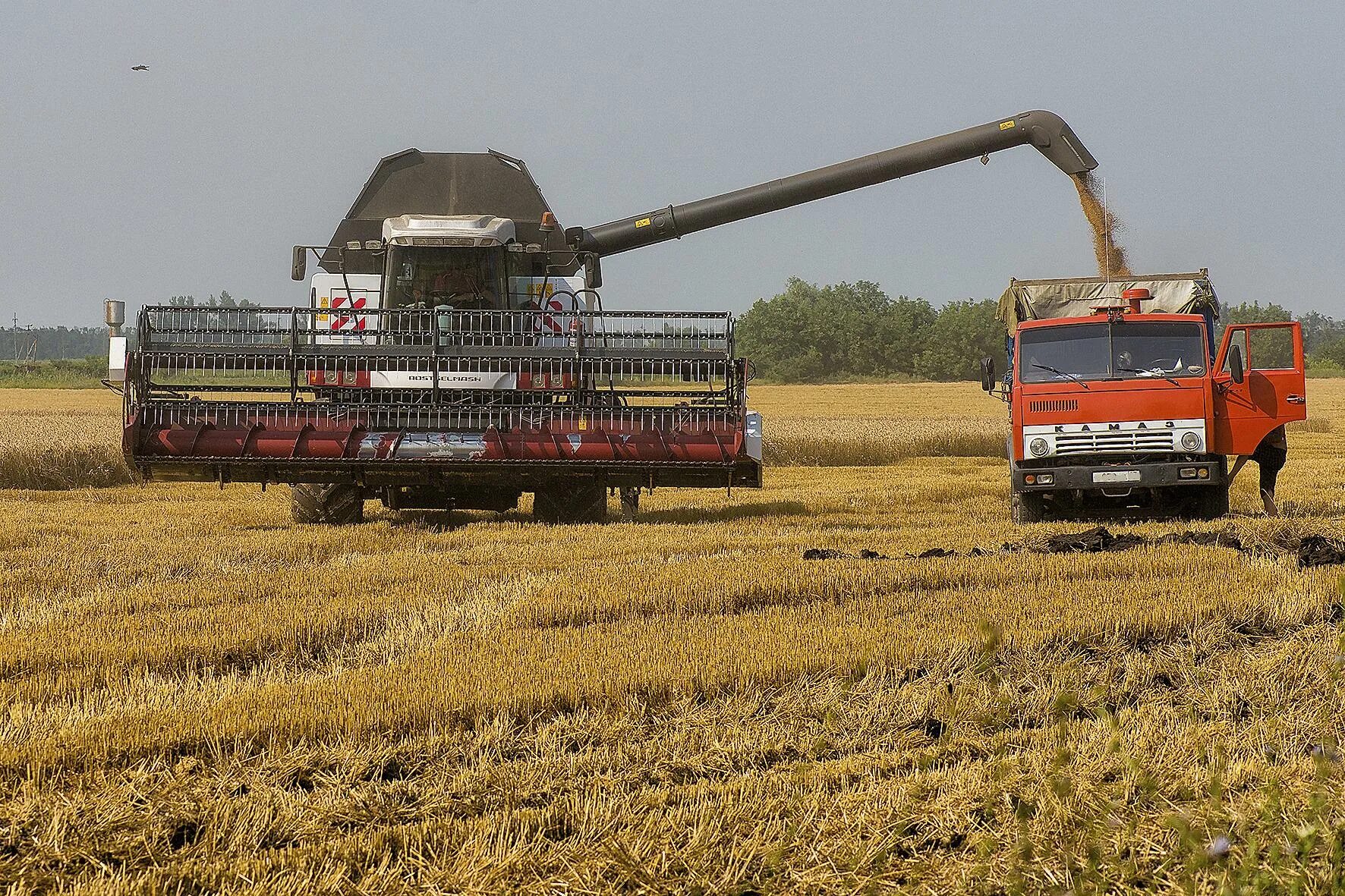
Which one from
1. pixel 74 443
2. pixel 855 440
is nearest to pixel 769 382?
pixel 855 440

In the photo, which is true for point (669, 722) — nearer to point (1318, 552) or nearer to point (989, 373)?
point (1318, 552)

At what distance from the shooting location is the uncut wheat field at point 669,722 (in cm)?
326

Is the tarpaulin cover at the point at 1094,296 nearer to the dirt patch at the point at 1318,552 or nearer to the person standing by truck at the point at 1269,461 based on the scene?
the person standing by truck at the point at 1269,461

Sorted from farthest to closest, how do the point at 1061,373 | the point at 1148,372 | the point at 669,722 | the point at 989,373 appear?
the point at 989,373
the point at 1061,373
the point at 1148,372
the point at 669,722

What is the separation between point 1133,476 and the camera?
1144cm

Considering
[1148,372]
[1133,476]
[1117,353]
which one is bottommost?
[1133,476]

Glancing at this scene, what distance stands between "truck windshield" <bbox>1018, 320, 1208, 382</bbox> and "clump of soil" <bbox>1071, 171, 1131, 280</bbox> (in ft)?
8.03

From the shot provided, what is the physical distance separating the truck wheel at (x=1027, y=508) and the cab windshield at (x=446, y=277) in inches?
192

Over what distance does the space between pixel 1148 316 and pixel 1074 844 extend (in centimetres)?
943

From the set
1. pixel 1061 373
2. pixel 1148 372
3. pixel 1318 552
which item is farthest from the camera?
pixel 1061 373

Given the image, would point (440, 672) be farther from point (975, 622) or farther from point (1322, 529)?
point (1322, 529)

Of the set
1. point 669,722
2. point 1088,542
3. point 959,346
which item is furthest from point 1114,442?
point 959,346

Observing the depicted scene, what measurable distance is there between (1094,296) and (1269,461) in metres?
2.18

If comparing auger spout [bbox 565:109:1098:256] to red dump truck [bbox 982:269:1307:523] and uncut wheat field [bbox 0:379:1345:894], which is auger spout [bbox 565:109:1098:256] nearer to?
red dump truck [bbox 982:269:1307:523]
